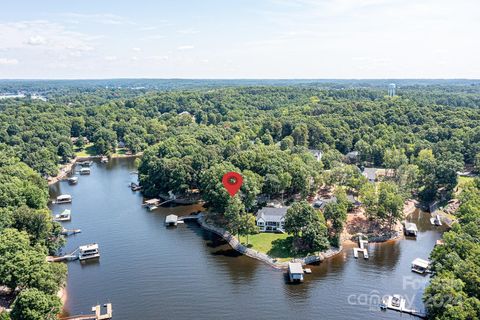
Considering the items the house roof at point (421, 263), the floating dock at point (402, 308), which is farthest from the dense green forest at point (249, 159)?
the house roof at point (421, 263)

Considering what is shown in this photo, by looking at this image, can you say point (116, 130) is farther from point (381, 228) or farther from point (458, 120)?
point (458, 120)

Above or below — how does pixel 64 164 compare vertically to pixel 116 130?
→ below

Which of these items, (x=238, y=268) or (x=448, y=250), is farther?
(x=238, y=268)

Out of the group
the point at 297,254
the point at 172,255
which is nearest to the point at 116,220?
the point at 172,255

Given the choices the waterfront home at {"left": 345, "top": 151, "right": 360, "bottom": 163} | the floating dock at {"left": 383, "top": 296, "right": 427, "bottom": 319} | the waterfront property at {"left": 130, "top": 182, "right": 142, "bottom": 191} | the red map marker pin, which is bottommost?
the floating dock at {"left": 383, "top": 296, "right": 427, "bottom": 319}

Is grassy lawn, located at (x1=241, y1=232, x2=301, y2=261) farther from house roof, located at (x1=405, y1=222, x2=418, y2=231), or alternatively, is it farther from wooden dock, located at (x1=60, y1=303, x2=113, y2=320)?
wooden dock, located at (x1=60, y1=303, x2=113, y2=320)

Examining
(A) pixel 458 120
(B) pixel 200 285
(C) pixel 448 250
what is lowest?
(B) pixel 200 285

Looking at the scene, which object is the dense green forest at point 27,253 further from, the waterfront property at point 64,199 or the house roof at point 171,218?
the house roof at point 171,218

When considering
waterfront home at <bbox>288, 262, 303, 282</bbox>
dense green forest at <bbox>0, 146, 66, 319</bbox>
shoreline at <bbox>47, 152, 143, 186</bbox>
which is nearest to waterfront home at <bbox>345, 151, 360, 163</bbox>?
waterfront home at <bbox>288, 262, 303, 282</bbox>
